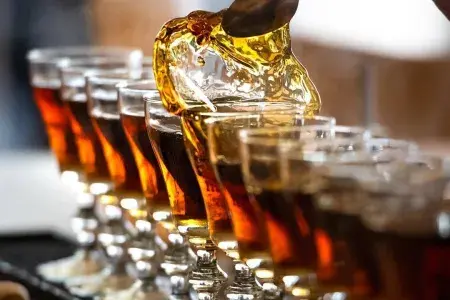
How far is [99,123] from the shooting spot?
1.34 meters

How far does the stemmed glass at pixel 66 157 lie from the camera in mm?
1477

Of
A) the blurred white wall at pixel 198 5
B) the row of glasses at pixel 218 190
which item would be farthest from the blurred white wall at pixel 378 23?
the row of glasses at pixel 218 190

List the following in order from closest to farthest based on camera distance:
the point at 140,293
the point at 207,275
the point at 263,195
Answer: the point at 263,195 < the point at 207,275 < the point at 140,293

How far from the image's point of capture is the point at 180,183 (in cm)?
108

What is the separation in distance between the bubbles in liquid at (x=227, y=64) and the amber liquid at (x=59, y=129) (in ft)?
1.40

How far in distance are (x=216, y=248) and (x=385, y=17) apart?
302 centimetres

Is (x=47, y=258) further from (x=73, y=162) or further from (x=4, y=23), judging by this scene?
(x=4, y=23)

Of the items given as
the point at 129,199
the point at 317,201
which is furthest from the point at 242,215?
the point at 129,199

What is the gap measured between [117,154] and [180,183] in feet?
0.77

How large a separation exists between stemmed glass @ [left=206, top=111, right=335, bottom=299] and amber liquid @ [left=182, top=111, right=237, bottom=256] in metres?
0.04

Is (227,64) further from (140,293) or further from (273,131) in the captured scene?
(140,293)

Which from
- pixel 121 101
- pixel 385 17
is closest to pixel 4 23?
pixel 385 17

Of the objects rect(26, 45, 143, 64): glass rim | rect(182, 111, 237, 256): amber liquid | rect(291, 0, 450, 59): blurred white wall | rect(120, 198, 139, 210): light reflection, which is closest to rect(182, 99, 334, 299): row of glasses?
rect(182, 111, 237, 256): amber liquid

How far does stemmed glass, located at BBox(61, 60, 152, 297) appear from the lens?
50.8 inches
